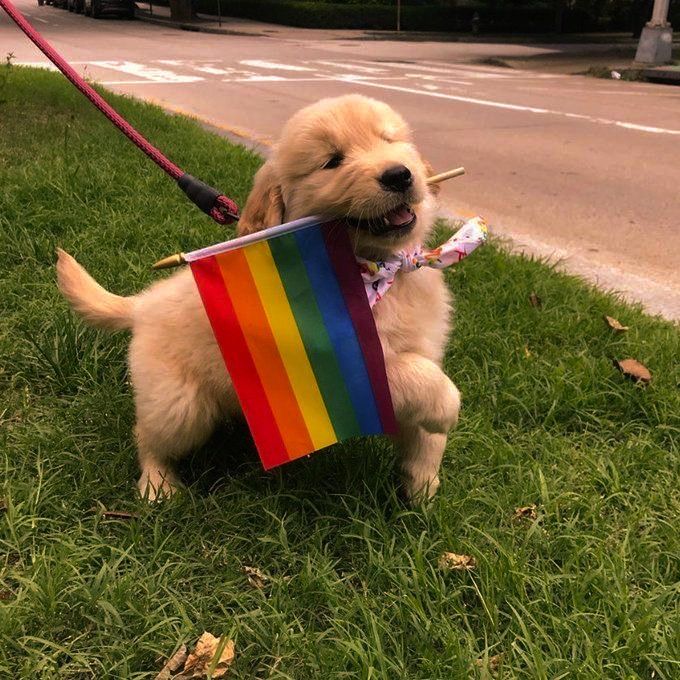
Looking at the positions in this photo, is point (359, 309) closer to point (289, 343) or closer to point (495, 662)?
point (289, 343)

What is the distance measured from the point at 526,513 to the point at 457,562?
1.13 feet

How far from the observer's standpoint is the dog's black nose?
1.76 meters

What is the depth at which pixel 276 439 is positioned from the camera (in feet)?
6.14

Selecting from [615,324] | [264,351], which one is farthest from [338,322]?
[615,324]

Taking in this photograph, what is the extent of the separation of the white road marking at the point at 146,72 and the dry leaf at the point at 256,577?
42.2ft

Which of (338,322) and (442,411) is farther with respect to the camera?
(442,411)

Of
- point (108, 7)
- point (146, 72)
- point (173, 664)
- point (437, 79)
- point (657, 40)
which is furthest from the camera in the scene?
point (108, 7)

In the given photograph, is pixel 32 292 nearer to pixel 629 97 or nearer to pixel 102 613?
pixel 102 613

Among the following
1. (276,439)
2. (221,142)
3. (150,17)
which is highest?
(276,439)

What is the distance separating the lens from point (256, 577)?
6.09ft

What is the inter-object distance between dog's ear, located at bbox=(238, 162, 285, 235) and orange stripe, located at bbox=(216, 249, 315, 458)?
26 centimetres

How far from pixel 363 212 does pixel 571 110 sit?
32.4 ft

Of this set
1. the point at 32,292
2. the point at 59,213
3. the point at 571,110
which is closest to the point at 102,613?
the point at 32,292

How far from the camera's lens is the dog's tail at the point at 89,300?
2.32 m
